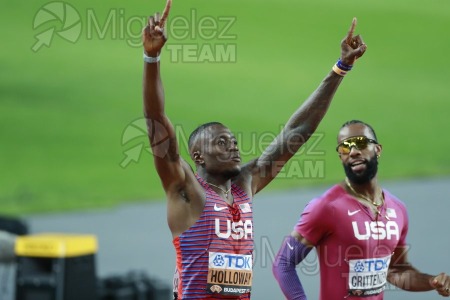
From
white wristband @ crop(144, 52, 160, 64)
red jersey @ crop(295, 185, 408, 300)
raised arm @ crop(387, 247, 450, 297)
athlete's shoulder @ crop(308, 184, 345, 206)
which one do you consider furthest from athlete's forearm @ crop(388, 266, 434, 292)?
white wristband @ crop(144, 52, 160, 64)

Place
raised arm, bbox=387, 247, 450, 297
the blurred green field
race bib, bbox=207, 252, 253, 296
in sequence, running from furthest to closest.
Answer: the blurred green field → raised arm, bbox=387, 247, 450, 297 → race bib, bbox=207, 252, 253, 296

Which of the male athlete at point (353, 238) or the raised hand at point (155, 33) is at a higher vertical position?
the raised hand at point (155, 33)

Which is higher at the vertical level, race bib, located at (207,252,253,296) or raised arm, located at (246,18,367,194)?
raised arm, located at (246,18,367,194)

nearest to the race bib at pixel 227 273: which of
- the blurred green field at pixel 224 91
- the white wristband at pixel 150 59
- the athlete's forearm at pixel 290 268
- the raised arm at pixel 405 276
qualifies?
the athlete's forearm at pixel 290 268

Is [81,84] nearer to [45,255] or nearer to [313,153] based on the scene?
[313,153]

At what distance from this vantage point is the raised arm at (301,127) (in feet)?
15.9

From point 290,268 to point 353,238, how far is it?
40 cm

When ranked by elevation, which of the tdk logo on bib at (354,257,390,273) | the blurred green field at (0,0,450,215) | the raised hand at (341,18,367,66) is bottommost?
the tdk logo on bib at (354,257,390,273)

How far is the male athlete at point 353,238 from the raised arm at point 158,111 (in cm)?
106

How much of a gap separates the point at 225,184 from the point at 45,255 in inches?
109

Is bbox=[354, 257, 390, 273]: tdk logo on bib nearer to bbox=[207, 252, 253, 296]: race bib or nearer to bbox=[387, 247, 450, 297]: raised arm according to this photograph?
bbox=[387, 247, 450, 297]: raised arm

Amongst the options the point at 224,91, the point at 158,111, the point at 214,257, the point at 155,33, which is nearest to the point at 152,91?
the point at 158,111

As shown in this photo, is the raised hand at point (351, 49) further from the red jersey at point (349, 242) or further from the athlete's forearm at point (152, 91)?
the athlete's forearm at point (152, 91)

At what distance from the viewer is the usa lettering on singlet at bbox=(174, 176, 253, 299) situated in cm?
427
